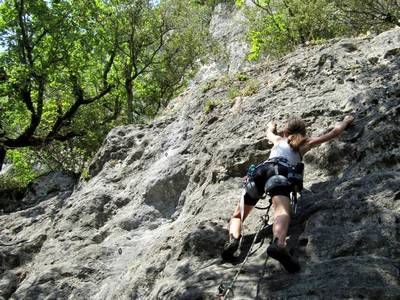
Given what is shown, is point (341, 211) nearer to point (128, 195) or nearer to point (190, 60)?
point (128, 195)

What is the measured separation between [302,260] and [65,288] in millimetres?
5425

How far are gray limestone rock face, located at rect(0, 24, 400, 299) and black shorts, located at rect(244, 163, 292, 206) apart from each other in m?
0.49

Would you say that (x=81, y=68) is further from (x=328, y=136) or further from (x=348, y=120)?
(x=328, y=136)

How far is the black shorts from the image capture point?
6.45 metres

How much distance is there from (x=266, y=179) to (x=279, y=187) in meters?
0.33

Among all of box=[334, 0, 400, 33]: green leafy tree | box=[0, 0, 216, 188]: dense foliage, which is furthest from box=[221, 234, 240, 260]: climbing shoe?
box=[0, 0, 216, 188]: dense foliage

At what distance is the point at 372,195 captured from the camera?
643cm

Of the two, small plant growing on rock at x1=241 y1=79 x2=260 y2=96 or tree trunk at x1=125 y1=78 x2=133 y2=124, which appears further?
tree trunk at x1=125 y1=78 x2=133 y2=124

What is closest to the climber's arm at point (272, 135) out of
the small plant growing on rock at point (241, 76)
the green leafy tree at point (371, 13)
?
the small plant growing on rock at point (241, 76)

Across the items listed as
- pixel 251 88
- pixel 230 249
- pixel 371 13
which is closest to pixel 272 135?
pixel 230 249

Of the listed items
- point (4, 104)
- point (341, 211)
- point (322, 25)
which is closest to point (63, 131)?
point (4, 104)

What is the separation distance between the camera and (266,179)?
6.74 m

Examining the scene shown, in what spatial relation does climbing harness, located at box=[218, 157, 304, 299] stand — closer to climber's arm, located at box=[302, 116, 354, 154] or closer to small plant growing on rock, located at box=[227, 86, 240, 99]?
climber's arm, located at box=[302, 116, 354, 154]

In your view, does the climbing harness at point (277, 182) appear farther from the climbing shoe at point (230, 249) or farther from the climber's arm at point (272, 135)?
the climber's arm at point (272, 135)
